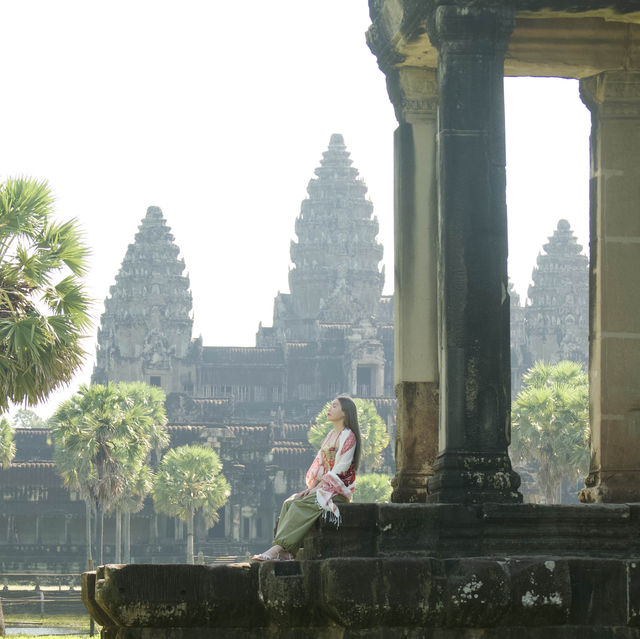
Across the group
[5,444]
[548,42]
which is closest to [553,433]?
[5,444]

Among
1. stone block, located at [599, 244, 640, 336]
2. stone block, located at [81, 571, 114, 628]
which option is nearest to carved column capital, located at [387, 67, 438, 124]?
stone block, located at [599, 244, 640, 336]

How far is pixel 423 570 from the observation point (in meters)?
8.28

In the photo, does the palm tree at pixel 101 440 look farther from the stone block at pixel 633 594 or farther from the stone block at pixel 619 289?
the stone block at pixel 633 594

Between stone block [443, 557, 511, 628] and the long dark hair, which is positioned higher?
the long dark hair

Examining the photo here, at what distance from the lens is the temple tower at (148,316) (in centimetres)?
9194

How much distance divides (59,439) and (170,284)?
50154 millimetres

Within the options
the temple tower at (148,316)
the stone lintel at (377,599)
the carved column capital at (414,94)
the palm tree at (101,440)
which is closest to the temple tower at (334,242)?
the temple tower at (148,316)

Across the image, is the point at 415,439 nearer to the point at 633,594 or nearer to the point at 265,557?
the point at 265,557

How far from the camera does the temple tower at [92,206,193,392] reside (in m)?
91.9

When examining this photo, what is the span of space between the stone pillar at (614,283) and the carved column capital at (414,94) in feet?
3.48

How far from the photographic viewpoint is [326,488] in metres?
8.93

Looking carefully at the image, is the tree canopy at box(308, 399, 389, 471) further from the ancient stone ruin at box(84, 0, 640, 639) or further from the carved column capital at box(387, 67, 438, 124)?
the ancient stone ruin at box(84, 0, 640, 639)

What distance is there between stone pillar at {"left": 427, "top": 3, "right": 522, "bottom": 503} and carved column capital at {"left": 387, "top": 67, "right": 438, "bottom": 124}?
127 cm

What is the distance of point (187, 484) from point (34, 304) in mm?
35746
